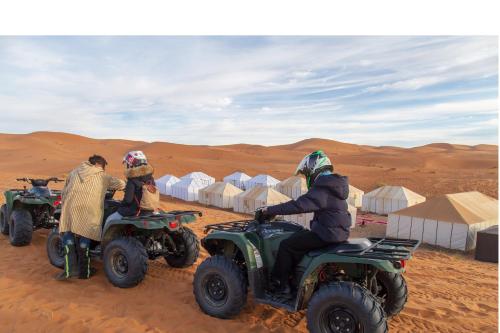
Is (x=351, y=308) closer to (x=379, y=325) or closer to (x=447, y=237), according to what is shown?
(x=379, y=325)

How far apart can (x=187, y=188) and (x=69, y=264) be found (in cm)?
1968

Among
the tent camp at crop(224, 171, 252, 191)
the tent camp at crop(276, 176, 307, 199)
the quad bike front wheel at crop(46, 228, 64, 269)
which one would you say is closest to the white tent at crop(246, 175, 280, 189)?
the tent camp at crop(224, 171, 252, 191)

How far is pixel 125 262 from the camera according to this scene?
18.8 feet

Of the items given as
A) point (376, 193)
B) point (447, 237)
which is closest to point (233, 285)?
point (447, 237)

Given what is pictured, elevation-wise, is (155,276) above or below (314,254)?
below

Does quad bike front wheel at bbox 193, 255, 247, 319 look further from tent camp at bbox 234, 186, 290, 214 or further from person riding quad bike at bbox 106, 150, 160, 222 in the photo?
tent camp at bbox 234, 186, 290, 214

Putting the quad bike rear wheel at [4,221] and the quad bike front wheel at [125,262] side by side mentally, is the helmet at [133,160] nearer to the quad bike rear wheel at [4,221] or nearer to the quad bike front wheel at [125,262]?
the quad bike front wheel at [125,262]

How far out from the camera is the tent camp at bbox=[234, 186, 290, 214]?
18969 mm

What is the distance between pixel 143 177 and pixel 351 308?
11.2 feet

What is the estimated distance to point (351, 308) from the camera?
3707mm

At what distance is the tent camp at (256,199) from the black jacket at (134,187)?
12809 millimetres

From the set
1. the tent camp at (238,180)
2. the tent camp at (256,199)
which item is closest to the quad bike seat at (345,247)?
the tent camp at (256,199)

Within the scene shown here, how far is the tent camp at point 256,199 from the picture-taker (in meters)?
19.0

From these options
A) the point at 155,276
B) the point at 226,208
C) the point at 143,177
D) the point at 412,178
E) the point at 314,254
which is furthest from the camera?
the point at 412,178
